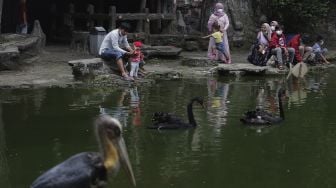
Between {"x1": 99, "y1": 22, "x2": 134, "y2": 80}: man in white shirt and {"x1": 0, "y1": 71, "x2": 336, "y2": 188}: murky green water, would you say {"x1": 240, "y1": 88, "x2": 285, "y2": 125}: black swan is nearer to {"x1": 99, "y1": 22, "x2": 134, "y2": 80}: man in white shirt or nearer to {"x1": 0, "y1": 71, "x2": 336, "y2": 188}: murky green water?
{"x1": 0, "y1": 71, "x2": 336, "y2": 188}: murky green water

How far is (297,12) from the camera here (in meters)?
23.6

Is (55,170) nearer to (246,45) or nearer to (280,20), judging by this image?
(246,45)

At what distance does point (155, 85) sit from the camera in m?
15.2

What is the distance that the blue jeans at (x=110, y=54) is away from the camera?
15474 millimetres

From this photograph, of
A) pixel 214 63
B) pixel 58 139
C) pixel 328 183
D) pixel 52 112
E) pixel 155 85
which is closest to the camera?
pixel 328 183

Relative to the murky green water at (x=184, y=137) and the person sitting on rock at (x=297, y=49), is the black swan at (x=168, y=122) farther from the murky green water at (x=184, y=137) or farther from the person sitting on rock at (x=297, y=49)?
the person sitting on rock at (x=297, y=49)

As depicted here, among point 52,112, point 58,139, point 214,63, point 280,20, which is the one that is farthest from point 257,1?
point 58,139

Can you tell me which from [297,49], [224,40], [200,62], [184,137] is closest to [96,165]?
[184,137]

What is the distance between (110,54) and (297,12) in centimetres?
1018

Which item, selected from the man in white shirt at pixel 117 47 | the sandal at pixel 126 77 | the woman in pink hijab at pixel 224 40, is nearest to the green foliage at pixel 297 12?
the woman in pink hijab at pixel 224 40

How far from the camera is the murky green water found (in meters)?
8.04

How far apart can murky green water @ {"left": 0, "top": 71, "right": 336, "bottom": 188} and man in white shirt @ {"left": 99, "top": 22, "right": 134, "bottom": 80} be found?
106 centimetres

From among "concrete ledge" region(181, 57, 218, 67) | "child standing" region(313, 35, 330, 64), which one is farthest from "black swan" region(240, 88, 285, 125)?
"child standing" region(313, 35, 330, 64)

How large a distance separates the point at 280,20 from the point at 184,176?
17412mm
